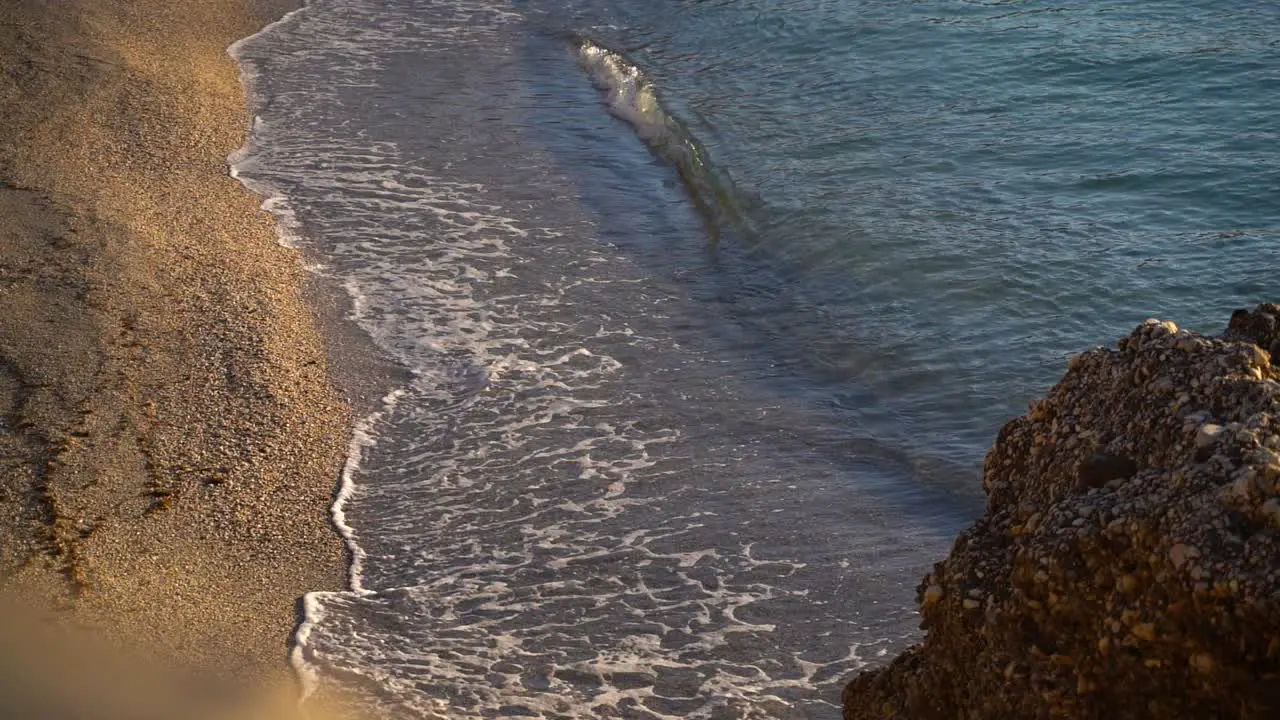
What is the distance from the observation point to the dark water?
6.30m

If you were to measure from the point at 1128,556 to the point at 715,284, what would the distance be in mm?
7415

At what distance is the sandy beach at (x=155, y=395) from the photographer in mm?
6242

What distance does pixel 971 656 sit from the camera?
146 inches

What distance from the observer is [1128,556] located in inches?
127

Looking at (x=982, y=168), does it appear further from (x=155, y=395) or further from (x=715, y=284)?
(x=155, y=395)

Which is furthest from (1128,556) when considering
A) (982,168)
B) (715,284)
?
(982,168)

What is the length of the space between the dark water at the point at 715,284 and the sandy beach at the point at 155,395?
0.36 m

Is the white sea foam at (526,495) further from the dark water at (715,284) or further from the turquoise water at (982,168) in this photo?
the turquoise water at (982,168)

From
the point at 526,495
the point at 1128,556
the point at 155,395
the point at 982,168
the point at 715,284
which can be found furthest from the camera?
the point at 982,168

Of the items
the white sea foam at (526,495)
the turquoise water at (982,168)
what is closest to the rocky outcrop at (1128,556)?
the white sea foam at (526,495)

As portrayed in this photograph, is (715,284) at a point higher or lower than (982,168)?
lower

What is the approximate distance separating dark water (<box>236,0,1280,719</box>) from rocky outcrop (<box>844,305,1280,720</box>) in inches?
79.0

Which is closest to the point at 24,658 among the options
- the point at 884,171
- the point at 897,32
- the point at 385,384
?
the point at 385,384

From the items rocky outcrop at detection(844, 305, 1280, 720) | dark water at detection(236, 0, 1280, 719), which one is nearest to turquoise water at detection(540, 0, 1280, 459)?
dark water at detection(236, 0, 1280, 719)
